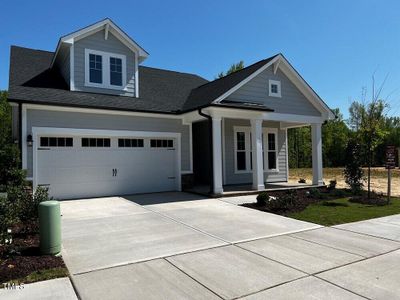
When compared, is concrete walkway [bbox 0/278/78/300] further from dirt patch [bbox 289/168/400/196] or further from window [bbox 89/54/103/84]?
dirt patch [bbox 289/168/400/196]

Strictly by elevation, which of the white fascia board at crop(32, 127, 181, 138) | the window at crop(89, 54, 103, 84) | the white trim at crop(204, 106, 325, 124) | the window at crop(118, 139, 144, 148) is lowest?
the window at crop(118, 139, 144, 148)

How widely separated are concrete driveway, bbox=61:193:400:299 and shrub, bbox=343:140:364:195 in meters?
5.06

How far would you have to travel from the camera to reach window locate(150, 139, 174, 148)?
45.6 ft

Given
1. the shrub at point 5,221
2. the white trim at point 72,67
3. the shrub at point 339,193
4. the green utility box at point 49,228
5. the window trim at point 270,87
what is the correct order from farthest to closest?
1. the window trim at point 270,87
2. the white trim at point 72,67
3. the shrub at point 339,193
4. the green utility box at point 49,228
5. the shrub at point 5,221

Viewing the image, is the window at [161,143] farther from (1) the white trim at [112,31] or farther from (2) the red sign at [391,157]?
(2) the red sign at [391,157]

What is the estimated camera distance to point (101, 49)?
545 inches

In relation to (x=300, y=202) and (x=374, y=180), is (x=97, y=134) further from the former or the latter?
(x=374, y=180)

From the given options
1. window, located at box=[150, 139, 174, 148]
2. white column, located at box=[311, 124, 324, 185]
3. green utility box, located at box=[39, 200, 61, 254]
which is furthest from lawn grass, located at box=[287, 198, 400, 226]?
window, located at box=[150, 139, 174, 148]

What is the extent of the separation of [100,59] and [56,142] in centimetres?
415

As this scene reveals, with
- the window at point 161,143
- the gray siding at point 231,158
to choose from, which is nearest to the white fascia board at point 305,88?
the gray siding at point 231,158

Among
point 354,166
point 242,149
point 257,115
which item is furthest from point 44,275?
point 242,149

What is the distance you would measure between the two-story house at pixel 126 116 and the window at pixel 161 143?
4 centimetres

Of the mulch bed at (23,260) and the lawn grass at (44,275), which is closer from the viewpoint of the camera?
the lawn grass at (44,275)

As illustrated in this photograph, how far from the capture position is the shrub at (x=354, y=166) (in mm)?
13242
